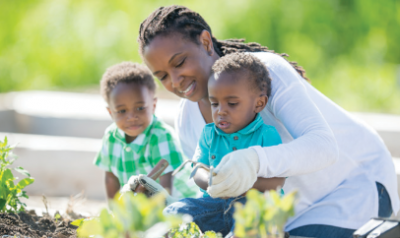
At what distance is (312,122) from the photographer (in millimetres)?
1605

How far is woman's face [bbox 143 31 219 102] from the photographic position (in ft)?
6.00

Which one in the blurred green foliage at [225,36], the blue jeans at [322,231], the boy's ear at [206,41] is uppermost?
the blurred green foliage at [225,36]

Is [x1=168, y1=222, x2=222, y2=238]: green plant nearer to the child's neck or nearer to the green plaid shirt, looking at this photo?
the green plaid shirt

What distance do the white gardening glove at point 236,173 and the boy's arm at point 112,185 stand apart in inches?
48.4

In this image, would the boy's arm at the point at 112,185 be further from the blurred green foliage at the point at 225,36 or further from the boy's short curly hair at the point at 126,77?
the blurred green foliage at the point at 225,36

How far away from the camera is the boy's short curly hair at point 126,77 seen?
2.44m

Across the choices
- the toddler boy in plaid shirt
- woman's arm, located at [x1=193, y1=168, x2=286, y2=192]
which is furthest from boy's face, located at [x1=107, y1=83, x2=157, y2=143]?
woman's arm, located at [x1=193, y1=168, x2=286, y2=192]

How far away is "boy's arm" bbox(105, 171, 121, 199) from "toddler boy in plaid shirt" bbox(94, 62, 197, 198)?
15 mm

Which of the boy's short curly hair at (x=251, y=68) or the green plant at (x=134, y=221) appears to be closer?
the green plant at (x=134, y=221)

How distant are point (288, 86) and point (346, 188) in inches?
18.9

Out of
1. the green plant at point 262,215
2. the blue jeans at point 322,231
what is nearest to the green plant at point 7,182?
the blue jeans at point 322,231

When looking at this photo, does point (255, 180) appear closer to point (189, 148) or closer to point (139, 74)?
point (189, 148)

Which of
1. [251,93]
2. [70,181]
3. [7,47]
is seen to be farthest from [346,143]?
[7,47]

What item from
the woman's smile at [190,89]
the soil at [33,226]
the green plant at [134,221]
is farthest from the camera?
the woman's smile at [190,89]
